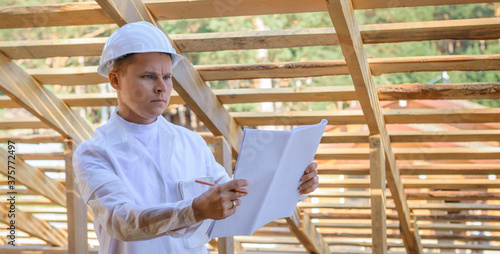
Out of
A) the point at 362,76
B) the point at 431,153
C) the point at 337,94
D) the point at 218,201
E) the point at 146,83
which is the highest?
the point at 337,94

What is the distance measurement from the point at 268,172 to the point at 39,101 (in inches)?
98.4

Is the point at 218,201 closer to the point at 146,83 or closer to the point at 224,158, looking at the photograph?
the point at 146,83

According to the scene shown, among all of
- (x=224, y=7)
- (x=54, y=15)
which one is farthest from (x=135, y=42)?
(x=54, y=15)

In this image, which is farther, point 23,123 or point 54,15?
point 23,123

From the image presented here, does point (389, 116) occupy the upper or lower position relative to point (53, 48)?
lower

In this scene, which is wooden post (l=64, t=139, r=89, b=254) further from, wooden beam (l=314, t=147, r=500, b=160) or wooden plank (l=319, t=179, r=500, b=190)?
wooden plank (l=319, t=179, r=500, b=190)

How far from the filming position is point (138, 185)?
1707 millimetres

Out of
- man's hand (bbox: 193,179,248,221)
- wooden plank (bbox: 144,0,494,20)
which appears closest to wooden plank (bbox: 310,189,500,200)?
wooden plank (bbox: 144,0,494,20)

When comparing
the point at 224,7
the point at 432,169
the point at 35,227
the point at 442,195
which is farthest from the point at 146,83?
the point at 35,227

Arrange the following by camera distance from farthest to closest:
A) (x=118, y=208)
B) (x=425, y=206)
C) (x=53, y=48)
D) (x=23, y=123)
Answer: (x=425, y=206) → (x=23, y=123) → (x=53, y=48) → (x=118, y=208)

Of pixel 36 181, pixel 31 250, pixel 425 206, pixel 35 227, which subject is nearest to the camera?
pixel 36 181

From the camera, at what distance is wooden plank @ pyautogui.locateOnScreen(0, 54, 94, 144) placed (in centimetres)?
342

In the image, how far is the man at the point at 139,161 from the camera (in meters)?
1.54

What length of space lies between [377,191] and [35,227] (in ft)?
10.8
